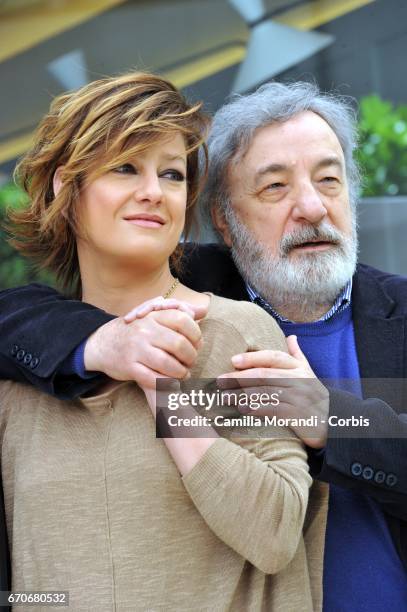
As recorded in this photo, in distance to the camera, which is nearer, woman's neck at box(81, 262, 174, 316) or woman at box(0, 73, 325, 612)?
woman at box(0, 73, 325, 612)

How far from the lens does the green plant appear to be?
3.91 m

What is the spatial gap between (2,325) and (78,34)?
2.38 meters

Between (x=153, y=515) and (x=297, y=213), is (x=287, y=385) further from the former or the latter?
(x=297, y=213)

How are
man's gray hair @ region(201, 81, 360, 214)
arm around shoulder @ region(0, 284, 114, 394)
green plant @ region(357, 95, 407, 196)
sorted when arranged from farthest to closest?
green plant @ region(357, 95, 407, 196)
man's gray hair @ region(201, 81, 360, 214)
arm around shoulder @ region(0, 284, 114, 394)

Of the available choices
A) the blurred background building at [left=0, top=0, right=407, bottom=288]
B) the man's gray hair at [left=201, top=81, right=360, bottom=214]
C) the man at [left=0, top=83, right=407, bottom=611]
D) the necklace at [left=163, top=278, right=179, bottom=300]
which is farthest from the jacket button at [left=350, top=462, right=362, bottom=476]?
the blurred background building at [left=0, top=0, right=407, bottom=288]

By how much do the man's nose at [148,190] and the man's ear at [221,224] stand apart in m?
0.69

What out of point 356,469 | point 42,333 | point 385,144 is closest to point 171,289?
point 42,333

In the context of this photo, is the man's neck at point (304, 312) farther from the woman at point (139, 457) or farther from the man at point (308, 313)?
the woman at point (139, 457)

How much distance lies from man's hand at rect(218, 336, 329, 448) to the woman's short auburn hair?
50 centimetres

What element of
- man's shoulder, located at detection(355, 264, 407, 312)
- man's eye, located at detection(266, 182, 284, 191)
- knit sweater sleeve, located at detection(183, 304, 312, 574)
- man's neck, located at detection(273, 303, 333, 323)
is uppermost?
man's eye, located at detection(266, 182, 284, 191)

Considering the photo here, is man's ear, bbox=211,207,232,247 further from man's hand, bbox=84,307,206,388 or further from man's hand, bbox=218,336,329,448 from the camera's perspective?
man's hand, bbox=84,307,206,388

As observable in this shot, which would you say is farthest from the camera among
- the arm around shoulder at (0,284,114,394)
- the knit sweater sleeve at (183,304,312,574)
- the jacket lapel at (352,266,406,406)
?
the jacket lapel at (352,266,406,406)

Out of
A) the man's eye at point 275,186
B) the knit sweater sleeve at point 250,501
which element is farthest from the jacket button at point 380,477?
the man's eye at point 275,186

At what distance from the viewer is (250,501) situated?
1520 millimetres
